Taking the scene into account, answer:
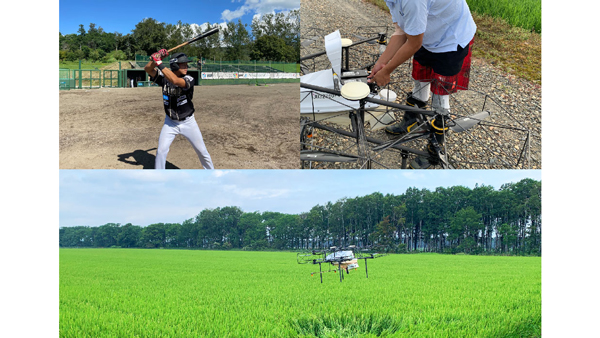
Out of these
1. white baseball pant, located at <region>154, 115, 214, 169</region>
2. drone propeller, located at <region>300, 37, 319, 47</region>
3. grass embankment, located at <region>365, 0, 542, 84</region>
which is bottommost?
white baseball pant, located at <region>154, 115, 214, 169</region>

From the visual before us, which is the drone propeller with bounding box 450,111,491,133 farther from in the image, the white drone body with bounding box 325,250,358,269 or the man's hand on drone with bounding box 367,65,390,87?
the white drone body with bounding box 325,250,358,269

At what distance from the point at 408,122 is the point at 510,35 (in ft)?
7.95

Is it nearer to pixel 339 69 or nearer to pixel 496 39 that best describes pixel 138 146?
pixel 339 69

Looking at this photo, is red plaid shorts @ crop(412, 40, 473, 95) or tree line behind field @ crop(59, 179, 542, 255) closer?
red plaid shorts @ crop(412, 40, 473, 95)

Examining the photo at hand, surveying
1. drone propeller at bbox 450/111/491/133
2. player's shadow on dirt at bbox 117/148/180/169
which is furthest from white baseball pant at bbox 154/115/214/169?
drone propeller at bbox 450/111/491/133

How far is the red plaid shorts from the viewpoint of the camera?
3963 millimetres

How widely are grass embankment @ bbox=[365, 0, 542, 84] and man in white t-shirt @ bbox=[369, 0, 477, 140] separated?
2.65 feet

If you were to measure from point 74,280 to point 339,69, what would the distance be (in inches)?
198

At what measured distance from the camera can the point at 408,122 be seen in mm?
4254

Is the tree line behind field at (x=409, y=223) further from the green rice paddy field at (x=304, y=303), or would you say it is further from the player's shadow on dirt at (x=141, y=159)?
the player's shadow on dirt at (x=141, y=159)

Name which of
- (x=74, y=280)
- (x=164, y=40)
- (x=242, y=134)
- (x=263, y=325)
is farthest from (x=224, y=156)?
(x=74, y=280)

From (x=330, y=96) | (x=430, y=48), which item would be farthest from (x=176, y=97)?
(x=430, y=48)

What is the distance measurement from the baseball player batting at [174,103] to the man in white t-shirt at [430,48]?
2236 mm

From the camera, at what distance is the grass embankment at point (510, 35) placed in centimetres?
484
